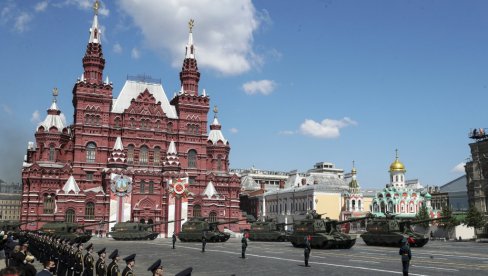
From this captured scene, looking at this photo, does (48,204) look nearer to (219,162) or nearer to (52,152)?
(52,152)

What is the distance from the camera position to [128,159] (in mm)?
64750

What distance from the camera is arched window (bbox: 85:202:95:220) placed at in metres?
59.6

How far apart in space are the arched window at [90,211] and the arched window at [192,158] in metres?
14.5

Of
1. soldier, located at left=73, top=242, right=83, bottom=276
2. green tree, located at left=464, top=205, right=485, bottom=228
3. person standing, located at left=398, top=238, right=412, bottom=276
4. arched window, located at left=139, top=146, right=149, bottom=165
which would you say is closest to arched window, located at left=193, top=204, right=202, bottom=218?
arched window, located at left=139, top=146, right=149, bottom=165

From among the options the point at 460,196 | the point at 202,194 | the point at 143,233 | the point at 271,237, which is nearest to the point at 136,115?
the point at 202,194

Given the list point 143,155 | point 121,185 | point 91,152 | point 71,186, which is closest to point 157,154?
point 143,155

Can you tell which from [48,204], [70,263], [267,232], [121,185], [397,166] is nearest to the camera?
[70,263]

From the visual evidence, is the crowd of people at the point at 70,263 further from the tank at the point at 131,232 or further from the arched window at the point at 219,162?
the arched window at the point at 219,162

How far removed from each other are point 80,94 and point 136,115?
772 centimetres

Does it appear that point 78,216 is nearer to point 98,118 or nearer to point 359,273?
point 98,118

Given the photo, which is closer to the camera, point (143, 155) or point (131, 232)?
point (131, 232)

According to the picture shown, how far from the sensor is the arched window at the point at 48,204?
5938cm

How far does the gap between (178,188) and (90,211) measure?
11.0m

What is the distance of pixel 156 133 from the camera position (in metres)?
66.8
